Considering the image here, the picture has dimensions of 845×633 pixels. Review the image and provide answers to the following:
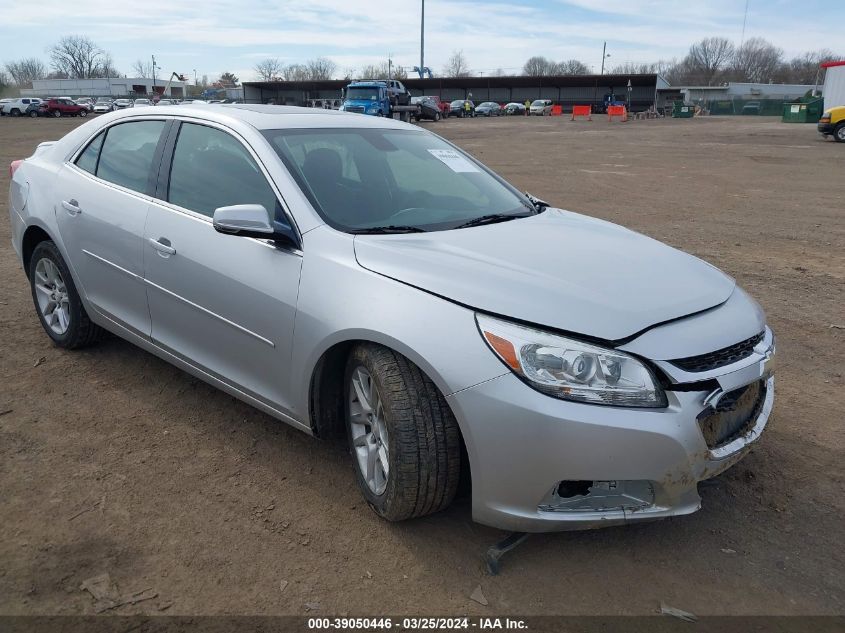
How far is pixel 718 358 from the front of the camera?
257 cm

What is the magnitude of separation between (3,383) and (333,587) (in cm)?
287

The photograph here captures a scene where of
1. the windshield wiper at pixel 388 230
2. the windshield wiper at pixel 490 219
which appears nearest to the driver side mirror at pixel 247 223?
the windshield wiper at pixel 388 230

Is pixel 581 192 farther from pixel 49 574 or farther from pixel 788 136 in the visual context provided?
pixel 788 136

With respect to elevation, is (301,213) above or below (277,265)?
above

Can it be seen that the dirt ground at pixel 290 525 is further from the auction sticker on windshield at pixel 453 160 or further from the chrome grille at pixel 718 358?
the auction sticker on windshield at pixel 453 160

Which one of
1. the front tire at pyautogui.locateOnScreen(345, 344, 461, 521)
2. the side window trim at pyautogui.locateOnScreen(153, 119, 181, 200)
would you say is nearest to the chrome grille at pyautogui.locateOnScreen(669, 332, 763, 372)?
the front tire at pyautogui.locateOnScreen(345, 344, 461, 521)

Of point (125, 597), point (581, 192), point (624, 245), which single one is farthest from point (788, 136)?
point (125, 597)

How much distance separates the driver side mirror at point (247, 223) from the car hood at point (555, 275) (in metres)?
0.38

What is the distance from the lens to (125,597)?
2.47 meters

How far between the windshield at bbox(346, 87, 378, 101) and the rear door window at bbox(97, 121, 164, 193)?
3718 centimetres

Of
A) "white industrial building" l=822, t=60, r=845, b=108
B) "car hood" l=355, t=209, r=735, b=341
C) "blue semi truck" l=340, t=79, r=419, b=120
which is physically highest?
"white industrial building" l=822, t=60, r=845, b=108

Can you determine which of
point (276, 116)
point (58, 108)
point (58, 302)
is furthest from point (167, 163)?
point (58, 108)

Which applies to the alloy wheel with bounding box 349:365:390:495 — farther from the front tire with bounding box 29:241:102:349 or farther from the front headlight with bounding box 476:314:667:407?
the front tire with bounding box 29:241:102:349

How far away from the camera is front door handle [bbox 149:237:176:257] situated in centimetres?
349
